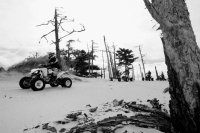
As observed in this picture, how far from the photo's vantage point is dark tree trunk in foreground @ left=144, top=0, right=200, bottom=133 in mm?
1595

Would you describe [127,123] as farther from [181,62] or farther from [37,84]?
[37,84]

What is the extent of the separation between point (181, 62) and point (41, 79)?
5.84 metres

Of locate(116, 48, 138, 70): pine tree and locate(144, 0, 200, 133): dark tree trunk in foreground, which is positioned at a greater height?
locate(116, 48, 138, 70): pine tree

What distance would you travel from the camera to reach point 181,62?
65.7 inches

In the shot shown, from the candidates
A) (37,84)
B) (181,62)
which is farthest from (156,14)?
(37,84)

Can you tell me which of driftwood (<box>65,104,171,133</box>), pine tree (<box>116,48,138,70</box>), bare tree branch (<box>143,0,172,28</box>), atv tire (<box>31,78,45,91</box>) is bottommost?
driftwood (<box>65,104,171,133</box>)

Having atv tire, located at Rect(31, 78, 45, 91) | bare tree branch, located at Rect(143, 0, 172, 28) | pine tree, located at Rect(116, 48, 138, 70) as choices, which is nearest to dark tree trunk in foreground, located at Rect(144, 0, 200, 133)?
bare tree branch, located at Rect(143, 0, 172, 28)

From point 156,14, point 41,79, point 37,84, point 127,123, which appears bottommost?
point 127,123

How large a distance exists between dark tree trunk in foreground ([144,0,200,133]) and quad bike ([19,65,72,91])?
18.7 feet

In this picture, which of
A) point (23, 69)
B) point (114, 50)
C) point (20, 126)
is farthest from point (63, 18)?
point (114, 50)

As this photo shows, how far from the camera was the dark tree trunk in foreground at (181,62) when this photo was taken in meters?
1.59

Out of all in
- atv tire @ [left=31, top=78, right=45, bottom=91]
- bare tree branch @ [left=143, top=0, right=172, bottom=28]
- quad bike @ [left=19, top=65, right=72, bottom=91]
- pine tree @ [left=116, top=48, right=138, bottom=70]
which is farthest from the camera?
pine tree @ [left=116, top=48, right=138, bottom=70]

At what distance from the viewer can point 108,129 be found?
1795 mm

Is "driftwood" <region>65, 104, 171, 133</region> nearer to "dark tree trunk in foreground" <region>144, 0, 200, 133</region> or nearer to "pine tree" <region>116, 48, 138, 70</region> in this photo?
"dark tree trunk in foreground" <region>144, 0, 200, 133</region>
